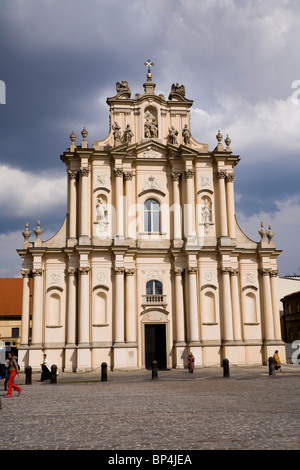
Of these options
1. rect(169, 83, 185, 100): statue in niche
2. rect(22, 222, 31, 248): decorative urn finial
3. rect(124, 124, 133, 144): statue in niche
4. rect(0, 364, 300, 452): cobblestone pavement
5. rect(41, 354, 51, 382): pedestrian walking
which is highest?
rect(169, 83, 185, 100): statue in niche

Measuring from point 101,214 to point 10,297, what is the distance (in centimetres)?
2715

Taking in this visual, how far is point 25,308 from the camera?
106ft

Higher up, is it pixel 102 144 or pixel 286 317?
pixel 102 144

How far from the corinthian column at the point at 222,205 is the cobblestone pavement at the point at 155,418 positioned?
15.7 m

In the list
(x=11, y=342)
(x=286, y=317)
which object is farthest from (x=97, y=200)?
(x=286, y=317)

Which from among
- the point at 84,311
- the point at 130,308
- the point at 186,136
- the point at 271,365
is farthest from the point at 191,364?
the point at 186,136

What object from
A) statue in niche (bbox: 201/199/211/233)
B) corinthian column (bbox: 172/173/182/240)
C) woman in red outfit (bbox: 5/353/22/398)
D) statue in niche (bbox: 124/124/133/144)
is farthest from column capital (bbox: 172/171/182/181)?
woman in red outfit (bbox: 5/353/22/398)

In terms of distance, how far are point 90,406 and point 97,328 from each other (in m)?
17.6

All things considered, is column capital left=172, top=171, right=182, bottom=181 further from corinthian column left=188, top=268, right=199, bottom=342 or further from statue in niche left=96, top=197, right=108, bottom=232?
corinthian column left=188, top=268, right=199, bottom=342

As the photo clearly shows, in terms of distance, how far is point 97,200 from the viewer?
34.3 metres

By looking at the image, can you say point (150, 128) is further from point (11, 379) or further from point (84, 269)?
point (11, 379)

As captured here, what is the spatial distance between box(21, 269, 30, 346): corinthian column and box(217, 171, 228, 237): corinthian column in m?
14.0

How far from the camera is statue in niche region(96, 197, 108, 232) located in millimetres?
33812
